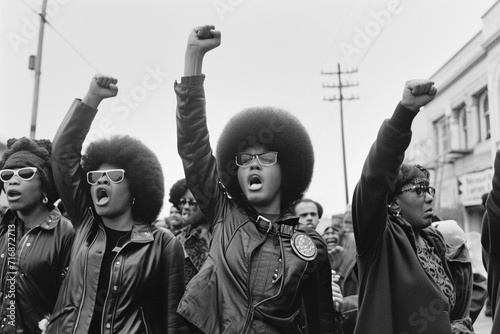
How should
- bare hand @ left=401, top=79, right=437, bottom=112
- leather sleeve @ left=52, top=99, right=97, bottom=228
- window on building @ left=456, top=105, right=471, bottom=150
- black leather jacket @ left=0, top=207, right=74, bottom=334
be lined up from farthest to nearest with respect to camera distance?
window on building @ left=456, top=105, right=471, bottom=150 → black leather jacket @ left=0, top=207, right=74, bottom=334 → leather sleeve @ left=52, top=99, right=97, bottom=228 → bare hand @ left=401, top=79, right=437, bottom=112

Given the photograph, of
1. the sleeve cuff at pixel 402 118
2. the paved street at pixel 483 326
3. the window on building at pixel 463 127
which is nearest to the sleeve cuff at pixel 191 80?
the sleeve cuff at pixel 402 118

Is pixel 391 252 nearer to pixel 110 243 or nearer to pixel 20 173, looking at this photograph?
pixel 110 243

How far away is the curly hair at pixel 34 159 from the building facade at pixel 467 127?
787 inches

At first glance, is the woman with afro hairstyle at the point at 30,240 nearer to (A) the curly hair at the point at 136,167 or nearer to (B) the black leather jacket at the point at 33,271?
(B) the black leather jacket at the point at 33,271

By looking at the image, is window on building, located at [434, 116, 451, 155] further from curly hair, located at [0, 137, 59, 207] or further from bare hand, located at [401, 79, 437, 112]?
bare hand, located at [401, 79, 437, 112]

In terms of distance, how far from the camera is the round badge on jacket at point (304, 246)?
10.6 ft

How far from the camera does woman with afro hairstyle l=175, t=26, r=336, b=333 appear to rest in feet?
10.1

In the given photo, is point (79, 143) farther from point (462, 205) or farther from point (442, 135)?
point (442, 135)

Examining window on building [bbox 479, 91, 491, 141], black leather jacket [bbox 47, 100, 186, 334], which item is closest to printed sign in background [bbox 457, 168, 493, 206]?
window on building [bbox 479, 91, 491, 141]

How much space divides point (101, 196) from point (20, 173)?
71 centimetres

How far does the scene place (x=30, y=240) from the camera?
13.6ft

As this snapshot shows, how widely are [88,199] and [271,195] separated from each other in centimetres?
121

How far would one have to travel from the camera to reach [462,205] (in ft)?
84.7

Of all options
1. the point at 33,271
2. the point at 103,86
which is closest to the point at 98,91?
the point at 103,86
